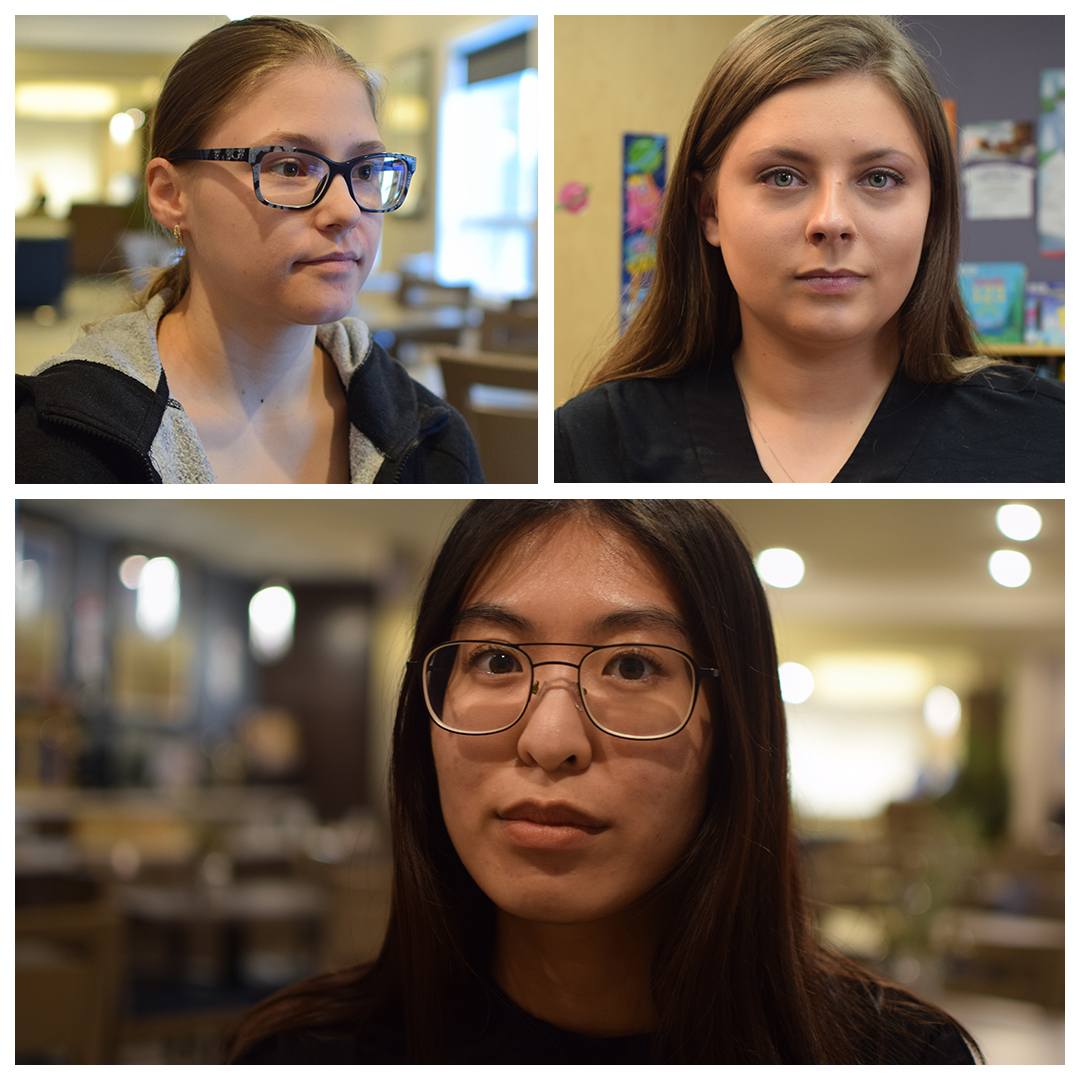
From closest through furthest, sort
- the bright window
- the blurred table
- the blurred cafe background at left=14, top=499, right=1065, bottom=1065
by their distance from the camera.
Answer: the bright window
the blurred cafe background at left=14, top=499, right=1065, bottom=1065
the blurred table

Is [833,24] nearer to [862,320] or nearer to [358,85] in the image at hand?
[862,320]

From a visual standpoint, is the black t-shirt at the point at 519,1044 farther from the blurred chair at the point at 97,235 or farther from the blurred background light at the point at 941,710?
the blurred background light at the point at 941,710

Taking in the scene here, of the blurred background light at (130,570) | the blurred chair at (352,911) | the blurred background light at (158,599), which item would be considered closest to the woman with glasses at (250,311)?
the blurred chair at (352,911)

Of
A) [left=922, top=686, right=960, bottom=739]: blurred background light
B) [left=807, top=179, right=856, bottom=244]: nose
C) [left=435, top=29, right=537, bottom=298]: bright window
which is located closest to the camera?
[left=807, top=179, right=856, bottom=244]: nose

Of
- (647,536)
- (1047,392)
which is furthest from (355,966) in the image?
(1047,392)

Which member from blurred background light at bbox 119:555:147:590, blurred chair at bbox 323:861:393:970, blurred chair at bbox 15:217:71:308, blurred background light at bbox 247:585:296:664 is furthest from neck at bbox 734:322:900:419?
blurred background light at bbox 247:585:296:664

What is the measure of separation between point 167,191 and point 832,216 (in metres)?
0.59

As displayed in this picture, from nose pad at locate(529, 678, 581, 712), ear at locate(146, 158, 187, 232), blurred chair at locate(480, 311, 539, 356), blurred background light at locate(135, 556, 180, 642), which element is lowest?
blurred background light at locate(135, 556, 180, 642)

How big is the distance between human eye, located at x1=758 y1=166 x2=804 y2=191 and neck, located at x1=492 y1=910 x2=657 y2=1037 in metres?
0.67

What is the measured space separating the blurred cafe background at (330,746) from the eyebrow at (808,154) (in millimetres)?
312

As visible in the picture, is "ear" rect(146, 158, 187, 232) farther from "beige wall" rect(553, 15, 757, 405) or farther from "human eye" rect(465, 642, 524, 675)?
"human eye" rect(465, 642, 524, 675)

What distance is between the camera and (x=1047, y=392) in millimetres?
1088

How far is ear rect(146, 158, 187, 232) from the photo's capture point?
3.42 ft

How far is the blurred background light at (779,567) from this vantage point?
4.00 ft
